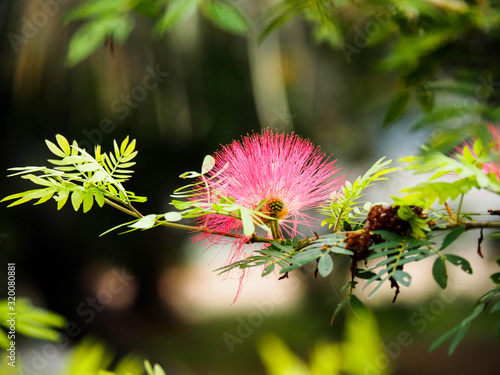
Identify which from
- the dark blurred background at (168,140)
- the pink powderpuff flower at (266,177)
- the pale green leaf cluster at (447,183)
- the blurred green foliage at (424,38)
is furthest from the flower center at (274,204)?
the dark blurred background at (168,140)

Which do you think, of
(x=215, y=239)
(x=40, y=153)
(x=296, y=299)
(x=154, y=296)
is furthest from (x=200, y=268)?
(x=215, y=239)

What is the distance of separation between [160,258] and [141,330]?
1.45ft

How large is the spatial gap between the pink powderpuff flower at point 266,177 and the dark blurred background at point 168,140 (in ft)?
4.23

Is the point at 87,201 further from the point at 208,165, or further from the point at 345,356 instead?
the point at 345,356

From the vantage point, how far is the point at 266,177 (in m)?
0.37

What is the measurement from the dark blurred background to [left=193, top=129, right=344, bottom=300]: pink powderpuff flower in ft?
4.23

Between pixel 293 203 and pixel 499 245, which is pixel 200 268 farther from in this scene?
pixel 293 203

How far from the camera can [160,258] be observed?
258 centimetres

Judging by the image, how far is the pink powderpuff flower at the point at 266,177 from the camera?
365 millimetres

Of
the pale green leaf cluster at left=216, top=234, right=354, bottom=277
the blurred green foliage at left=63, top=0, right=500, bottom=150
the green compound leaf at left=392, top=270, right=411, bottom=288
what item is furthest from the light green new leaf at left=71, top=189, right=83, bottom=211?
the blurred green foliage at left=63, top=0, right=500, bottom=150

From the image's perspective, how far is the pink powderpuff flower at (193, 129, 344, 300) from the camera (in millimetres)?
365

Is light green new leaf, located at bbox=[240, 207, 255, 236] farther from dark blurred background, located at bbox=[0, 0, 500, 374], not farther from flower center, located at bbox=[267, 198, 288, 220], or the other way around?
dark blurred background, located at bbox=[0, 0, 500, 374]

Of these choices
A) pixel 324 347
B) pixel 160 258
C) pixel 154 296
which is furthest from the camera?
pixel 154 296

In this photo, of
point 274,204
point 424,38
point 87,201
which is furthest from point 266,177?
point 424,38
